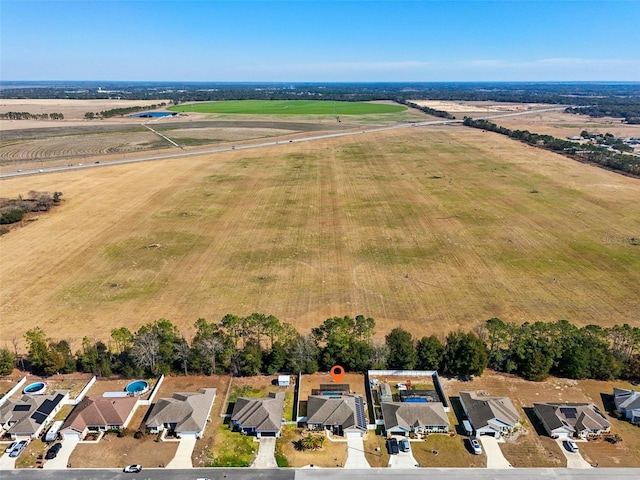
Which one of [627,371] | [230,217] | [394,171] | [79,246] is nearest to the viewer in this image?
[627,371]

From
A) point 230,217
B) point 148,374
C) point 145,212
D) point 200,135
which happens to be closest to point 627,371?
point 148,374

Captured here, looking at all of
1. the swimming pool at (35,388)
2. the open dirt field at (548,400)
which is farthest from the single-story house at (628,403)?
the swimming pool at (35,388)

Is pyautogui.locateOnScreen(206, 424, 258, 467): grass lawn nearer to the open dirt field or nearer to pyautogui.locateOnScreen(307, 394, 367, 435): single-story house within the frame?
pyautogui.locateOnScreen(307, 394, 367, 435): single-story house

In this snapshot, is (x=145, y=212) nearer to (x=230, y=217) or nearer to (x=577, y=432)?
(x=230, y=217)

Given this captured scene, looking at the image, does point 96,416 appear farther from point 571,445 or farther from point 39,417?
point 571,445

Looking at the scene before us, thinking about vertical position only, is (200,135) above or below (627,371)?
above

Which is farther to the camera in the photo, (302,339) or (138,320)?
(138,320)
